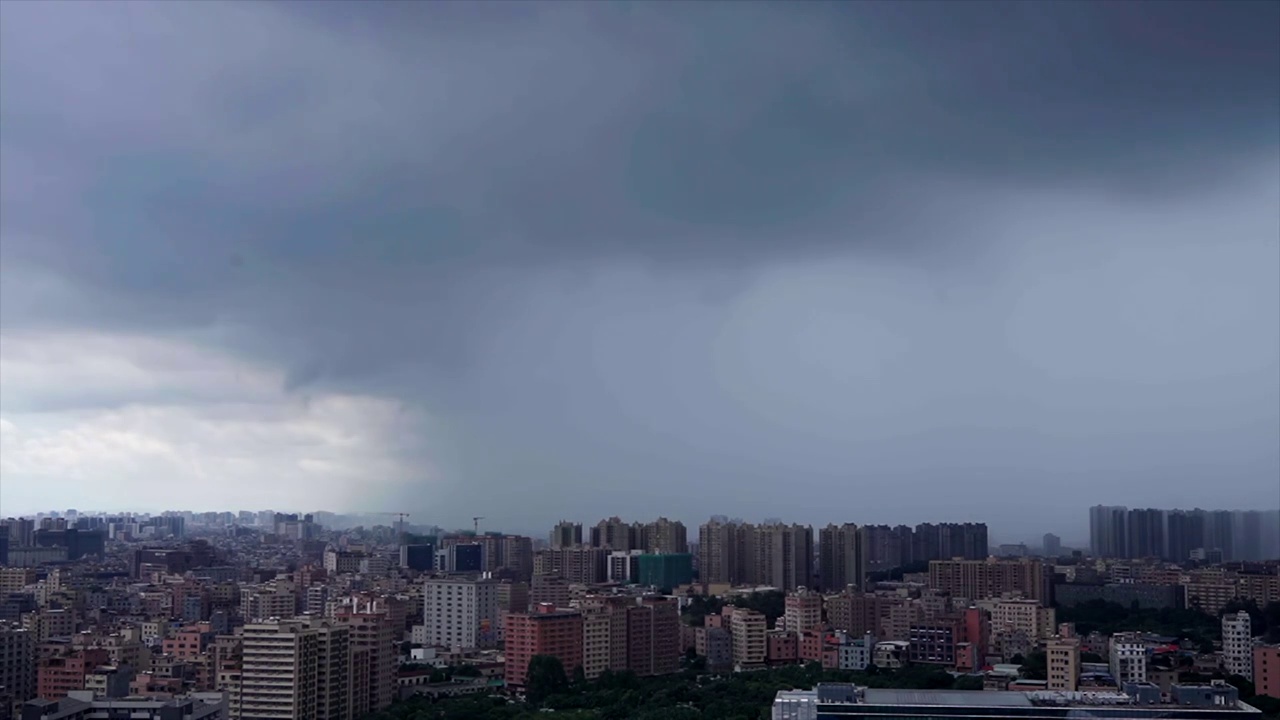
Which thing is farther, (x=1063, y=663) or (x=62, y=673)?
(x=1063, y=663)

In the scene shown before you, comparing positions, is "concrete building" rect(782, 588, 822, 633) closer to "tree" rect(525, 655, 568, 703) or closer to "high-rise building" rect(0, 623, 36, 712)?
"tree" rect(525, 655, 568, 703)

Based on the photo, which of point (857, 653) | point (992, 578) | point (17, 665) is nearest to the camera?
point (17, 665)

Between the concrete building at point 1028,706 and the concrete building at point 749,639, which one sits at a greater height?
the concrete building at point 1028,706

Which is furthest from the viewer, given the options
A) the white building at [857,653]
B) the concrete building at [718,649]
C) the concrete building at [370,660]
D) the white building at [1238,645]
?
the concrete building at [718,649]

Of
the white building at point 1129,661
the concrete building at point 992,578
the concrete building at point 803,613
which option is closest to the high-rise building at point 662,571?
the concrete building at point 992,578

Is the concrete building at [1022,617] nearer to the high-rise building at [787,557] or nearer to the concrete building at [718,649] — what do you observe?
the concrete building at [718,649]

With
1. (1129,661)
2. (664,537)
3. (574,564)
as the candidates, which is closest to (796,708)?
(1129,661)

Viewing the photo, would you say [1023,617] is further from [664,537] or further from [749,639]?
[664,537]
